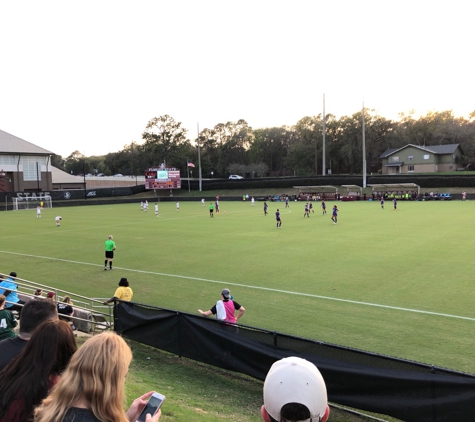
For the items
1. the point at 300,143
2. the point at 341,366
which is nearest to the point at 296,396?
the point at 341,366

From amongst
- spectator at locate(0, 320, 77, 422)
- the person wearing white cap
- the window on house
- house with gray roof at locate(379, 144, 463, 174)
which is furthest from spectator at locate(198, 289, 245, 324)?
house with gray roof at locate(379, 144, 463, 174)

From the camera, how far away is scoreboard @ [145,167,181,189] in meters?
85.4

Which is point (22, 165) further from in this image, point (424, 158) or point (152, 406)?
point (152, 406)

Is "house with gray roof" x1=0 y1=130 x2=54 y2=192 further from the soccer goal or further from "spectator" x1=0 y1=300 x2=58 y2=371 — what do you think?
"spectator" x1=0 y1=300 x2=58 y2=371

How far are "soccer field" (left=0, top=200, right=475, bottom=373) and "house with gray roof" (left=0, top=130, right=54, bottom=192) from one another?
53.5 meters

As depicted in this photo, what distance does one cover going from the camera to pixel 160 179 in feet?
282

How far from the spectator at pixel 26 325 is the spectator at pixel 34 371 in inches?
18.7

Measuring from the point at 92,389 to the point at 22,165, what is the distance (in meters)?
90.0

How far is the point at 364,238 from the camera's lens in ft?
84.2

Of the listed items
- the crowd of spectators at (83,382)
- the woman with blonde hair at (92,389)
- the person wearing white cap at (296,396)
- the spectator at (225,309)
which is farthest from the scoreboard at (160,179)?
the person wearing white cap at (296,396)

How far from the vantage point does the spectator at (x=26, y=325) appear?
342 centimetres

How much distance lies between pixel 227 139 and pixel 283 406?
120m

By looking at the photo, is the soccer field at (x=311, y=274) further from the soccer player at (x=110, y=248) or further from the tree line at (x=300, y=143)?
the tree line at (x=300, y=143)

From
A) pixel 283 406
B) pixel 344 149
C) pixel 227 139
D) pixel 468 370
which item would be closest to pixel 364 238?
pixel 468 370
